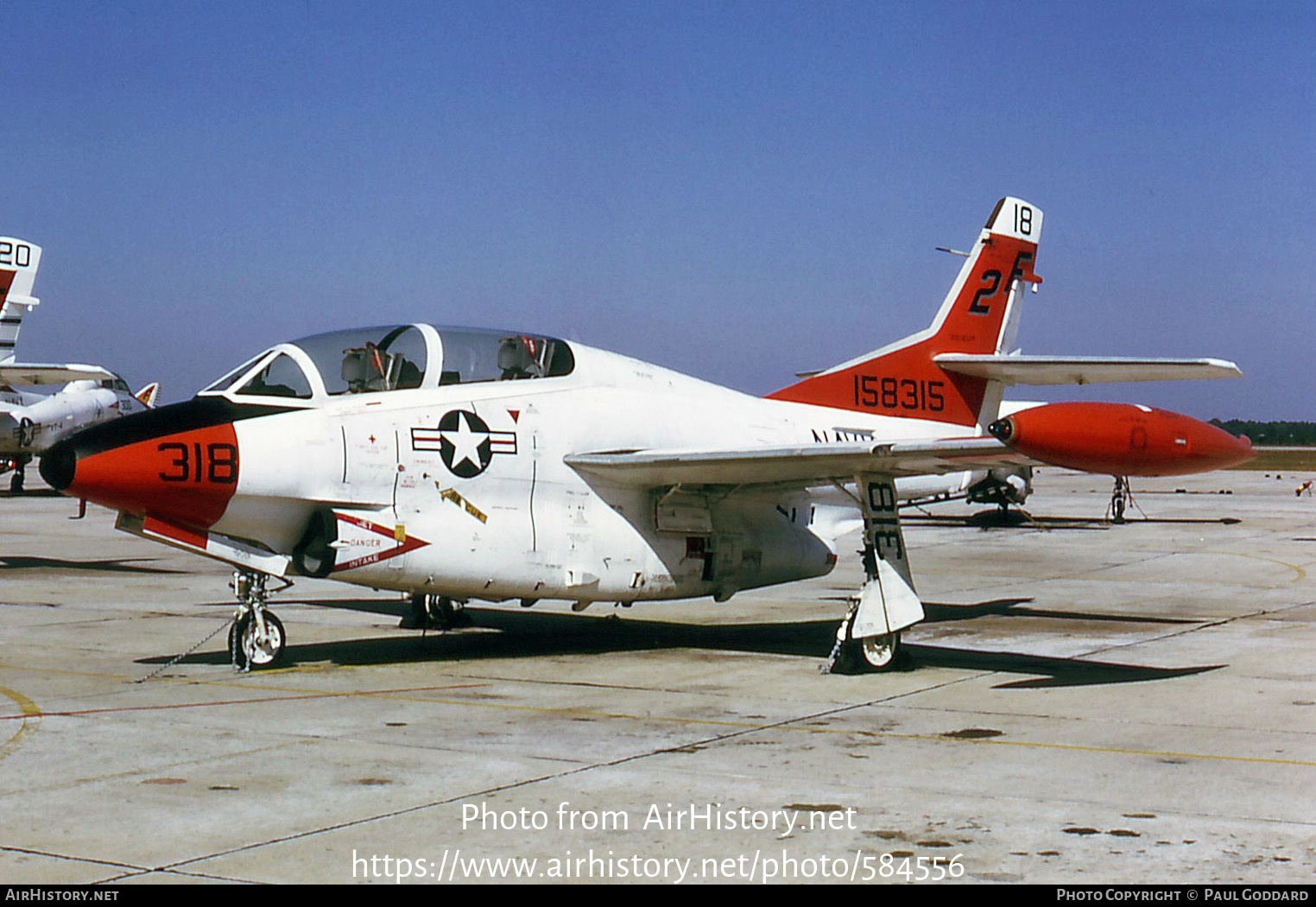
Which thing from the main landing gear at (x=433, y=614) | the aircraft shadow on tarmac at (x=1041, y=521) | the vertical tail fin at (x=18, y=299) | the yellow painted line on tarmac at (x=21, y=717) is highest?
Result: the vertical tail fin at (x=18, y=299)

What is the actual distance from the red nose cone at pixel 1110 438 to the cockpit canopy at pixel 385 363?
4.70 m

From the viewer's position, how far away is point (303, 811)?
271 inches

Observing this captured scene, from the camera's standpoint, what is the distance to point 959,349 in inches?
638

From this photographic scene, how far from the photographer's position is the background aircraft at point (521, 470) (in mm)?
10430

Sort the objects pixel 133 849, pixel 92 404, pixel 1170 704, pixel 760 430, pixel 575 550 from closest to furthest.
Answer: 1. pixel 133 849
2. pixel 1170 704
3. pixel 575 550
4. pixel 760 430
5. pixel 92 404

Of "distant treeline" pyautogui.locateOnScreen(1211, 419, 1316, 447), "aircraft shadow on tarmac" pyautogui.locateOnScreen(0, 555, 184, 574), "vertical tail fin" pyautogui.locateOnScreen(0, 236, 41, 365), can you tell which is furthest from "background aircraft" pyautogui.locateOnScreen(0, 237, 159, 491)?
"distant treeline" pyautogui.locateOnScreen(1211, 419, 1316, 447)

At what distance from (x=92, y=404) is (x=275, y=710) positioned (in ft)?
123

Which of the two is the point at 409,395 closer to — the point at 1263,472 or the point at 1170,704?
the point at 1170,704

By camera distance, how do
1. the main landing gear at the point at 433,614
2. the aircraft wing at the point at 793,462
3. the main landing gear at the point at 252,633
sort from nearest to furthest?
the aircraft wing at the point at 793,462 < the main landing gear at the point at 252,633 < the main landing gear at the point at 433,614

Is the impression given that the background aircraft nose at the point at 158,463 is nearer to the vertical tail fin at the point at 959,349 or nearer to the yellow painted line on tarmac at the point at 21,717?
the yellow painted line on tarmac at the point at 21,717

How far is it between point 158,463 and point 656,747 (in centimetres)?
460

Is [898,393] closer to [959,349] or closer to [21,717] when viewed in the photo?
[959,349]

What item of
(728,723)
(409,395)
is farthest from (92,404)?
(728,723)

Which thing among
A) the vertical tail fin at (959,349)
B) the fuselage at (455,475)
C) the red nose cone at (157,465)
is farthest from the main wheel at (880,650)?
the red nose cone at (157,465)
